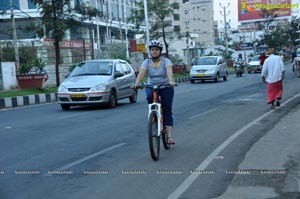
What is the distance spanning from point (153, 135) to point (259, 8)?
64.5m

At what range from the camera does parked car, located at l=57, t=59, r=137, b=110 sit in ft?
49.2

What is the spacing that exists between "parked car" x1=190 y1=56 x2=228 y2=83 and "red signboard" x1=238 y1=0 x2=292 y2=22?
36.6 m

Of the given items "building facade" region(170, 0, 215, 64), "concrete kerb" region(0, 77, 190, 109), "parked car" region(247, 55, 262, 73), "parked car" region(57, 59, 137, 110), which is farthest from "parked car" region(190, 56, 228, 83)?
"building facade" region(170, 0, 215, 64)

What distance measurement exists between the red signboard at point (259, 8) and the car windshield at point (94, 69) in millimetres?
54181

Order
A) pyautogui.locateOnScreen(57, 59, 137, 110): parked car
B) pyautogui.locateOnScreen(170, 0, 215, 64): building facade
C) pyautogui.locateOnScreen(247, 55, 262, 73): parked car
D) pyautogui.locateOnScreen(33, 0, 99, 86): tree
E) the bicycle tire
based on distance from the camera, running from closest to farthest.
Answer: the bicycle tire < pyautogui.locateOnScreen(57, 59, 137, 110): parked car < pyautogui.locateOnScreen(33, 0, 99, 86): tree < pyautogui.locateOnScreen(247, 55, 262, 73): parked car < pyautogui.locateOnScreen(170, 0, 215, 64): building facade

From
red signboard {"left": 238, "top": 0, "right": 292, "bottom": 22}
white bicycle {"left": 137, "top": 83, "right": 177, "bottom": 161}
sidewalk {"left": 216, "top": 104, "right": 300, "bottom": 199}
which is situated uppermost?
red signboard {"left": 238, "top": 0, "right": 292, "bottom": 22}

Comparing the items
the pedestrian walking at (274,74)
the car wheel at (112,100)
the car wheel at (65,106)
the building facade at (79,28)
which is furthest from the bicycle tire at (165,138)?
the building facade at (79,28)

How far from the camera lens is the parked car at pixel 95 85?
49.2 feet

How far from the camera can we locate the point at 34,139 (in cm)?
971

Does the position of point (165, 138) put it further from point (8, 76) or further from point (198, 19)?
point (198, 19)

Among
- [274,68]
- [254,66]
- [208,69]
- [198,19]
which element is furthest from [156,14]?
[198,19]

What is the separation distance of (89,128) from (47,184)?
4978 millimetres

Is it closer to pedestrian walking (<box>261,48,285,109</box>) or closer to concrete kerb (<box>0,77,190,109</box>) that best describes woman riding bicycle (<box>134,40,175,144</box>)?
pedestrian walking (<box>261,48,285,109</box>)

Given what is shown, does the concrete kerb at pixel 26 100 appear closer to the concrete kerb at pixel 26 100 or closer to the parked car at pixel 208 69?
the concrete kerb at pixel 26 100
